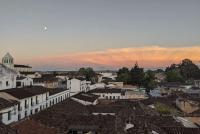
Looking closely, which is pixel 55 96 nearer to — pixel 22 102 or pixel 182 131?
pixel 22 102

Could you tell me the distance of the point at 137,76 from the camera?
308 ft

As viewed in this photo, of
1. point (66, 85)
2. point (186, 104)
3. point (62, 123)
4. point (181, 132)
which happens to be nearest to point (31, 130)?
point (62, 123)

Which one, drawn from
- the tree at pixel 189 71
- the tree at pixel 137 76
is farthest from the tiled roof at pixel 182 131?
the tree at pixel 189 71

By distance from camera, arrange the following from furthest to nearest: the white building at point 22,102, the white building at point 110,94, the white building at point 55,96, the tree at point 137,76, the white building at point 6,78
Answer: the tree at point 137,76, the white building at point 110,94, the white building at point 55,96, the white building at point 6,78, the white building at point 22,102

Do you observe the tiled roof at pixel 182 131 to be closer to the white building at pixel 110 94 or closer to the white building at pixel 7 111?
the white building at pixel 7 111

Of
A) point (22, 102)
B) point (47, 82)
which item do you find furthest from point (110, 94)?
point (22, 102)

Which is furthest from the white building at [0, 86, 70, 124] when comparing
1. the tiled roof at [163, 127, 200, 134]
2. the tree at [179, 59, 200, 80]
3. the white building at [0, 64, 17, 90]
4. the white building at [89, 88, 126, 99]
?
the tree at [179, 59, 200, 80]

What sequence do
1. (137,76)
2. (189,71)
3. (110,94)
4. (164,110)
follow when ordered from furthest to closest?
(189,71) < (137,76) < (110,94) < (164,110)

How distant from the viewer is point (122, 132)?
23.0 metres

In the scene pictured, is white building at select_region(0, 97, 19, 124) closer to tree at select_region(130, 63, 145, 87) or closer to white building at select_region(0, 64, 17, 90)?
white building at select_region(0, 64, 17, 90)

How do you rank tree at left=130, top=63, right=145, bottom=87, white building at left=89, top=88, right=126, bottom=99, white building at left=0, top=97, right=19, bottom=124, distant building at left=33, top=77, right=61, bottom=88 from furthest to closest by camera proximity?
1. tree at left=130, top=63, right=145, bottom=87
2. distant building at left=33, top=77, right=61, bottom=88
3. white building at left=89, top=88, right=126, bottom=99
4. white building at left=0, top=97, right=19, bottom=124

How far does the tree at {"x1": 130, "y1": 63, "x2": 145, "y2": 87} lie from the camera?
92.0 m

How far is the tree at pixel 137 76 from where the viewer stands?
3622 inches

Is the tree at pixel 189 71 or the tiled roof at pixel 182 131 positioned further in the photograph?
the tree at pixel 189 71
